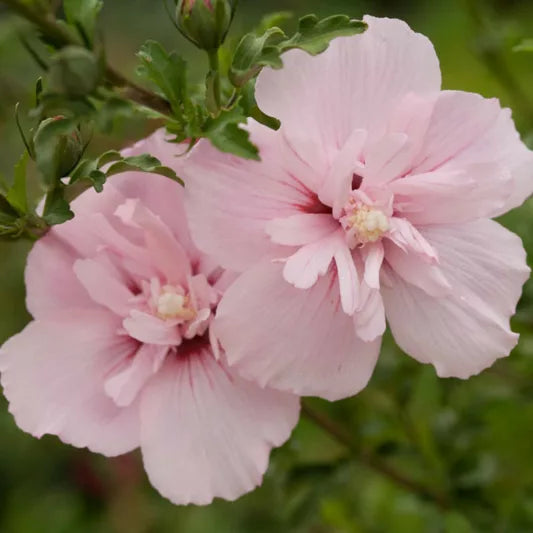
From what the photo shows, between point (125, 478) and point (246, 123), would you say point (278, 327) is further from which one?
point (125, 478)

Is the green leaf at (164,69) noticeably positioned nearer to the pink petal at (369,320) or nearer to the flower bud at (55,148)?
the flower bud at (55,148)

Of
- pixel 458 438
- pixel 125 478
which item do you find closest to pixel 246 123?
pixel 458 438

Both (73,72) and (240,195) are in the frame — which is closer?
(73,72)

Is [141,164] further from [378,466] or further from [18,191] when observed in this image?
[378,466]

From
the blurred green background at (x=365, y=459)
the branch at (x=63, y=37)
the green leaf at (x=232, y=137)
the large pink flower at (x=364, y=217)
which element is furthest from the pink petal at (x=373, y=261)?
the blurred green background at (x=365, y=459)

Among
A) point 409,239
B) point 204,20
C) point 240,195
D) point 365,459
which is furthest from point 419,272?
point 365,459

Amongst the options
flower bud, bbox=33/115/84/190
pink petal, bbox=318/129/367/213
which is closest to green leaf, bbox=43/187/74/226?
flower bud, bbox=33/115/84/190

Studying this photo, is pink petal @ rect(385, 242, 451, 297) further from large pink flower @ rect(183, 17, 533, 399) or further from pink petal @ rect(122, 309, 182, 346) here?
pink petal @ rect(122, 309, 182, 346)
